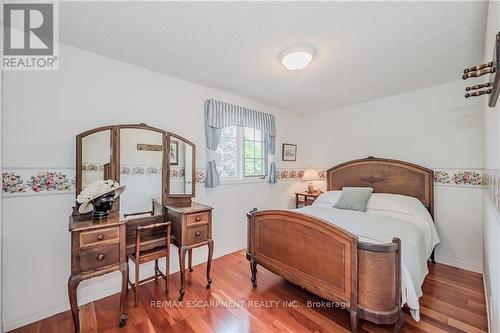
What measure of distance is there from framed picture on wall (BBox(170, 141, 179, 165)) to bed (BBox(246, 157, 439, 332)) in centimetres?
110

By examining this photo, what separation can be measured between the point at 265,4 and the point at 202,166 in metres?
1.99

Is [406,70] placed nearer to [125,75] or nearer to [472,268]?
[472,268]

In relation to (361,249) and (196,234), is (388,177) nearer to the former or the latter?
(361,249)

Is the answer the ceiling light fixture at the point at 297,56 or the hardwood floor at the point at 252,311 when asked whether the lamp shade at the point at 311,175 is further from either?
the ceiling light fixture at the point at 297,56

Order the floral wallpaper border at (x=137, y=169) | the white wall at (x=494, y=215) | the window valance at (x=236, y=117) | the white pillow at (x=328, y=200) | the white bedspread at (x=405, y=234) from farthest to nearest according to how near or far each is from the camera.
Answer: the white pillow at (x=328, y=200)
the window valance at (x=236, y=117)
the floral wallpaper border at (x=137, y=169)
the white bedspread at (x=405, y=234)
the white wall at (x=494, y=215)

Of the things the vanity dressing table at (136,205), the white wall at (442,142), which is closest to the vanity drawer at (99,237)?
the vanity dressing table at (136,205)

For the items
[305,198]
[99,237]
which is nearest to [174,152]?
[99,237]

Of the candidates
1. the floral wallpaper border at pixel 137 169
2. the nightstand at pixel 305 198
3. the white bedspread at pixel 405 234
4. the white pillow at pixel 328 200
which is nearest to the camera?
the white bedspread at pixel 405 234

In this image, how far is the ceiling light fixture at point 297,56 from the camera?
199 centimetres

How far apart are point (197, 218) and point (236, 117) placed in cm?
165

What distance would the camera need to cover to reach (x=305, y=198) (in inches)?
160

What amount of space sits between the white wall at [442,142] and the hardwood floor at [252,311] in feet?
1.56

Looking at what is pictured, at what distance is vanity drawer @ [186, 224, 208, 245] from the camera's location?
7.35 ft

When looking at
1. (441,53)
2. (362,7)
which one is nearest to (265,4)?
(362,7)
